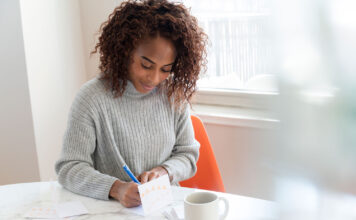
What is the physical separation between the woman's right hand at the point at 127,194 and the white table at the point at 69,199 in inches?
0.6

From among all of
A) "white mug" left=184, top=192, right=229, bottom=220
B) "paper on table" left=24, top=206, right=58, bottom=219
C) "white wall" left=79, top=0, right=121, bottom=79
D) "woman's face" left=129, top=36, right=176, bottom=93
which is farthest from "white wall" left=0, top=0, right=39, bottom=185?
"white mug" left=184, top=192, right=229, bottom=220

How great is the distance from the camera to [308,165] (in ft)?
0.88

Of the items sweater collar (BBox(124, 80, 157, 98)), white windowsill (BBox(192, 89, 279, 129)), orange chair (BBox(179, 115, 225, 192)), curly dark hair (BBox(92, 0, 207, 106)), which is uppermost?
curly dark hair (BBox(92, 0, 207, 106))

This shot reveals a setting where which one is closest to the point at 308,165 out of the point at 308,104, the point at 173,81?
the point at 308,104

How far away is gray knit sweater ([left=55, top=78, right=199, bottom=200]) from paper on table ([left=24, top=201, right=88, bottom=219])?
7 centimetres

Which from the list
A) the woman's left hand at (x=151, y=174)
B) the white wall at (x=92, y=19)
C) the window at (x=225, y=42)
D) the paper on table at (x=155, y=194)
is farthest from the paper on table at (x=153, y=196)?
the white wall at (x=92, y=19)

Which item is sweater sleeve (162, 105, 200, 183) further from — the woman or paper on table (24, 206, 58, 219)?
paper on table (24, 206, 58, 219)

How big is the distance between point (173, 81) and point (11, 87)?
1.10 m

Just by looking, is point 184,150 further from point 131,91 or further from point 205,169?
point 131,91

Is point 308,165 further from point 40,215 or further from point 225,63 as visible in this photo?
point 225,63

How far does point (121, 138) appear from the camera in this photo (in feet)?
4.30

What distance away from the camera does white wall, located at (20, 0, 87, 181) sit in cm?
208

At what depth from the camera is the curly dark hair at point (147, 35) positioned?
1.24 metres

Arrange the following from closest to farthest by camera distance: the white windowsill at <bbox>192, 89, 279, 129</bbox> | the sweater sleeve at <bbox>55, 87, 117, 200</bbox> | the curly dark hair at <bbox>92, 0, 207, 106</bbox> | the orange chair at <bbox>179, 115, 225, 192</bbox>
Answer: the sweater sleeve at <bbox>55, 87, 117, 200</bbox>, the curly dark hair at <bbox>92, 0, 207, 106</bbox>, the orange chair at <bbox>179, 115, 225, 192</bbox>, the white windowsill at <bbox>192, 89, 279, 129</bbox>
